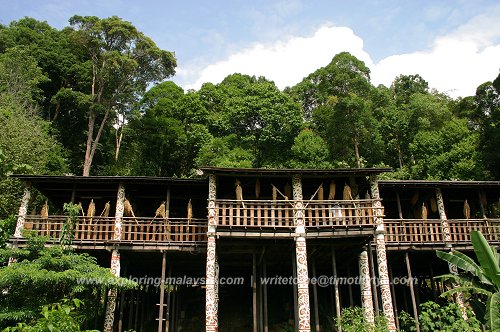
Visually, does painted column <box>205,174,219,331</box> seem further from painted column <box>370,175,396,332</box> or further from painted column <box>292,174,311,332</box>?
painted column <box>370,175,396,332</box>

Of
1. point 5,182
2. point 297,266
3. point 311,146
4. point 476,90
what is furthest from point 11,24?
point 476,90

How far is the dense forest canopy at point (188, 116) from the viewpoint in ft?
101

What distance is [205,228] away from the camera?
1761 centimetres

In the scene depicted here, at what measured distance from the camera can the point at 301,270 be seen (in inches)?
619

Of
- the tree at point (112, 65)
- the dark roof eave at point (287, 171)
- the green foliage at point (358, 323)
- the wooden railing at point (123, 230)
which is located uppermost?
the tree at point (112, 65)

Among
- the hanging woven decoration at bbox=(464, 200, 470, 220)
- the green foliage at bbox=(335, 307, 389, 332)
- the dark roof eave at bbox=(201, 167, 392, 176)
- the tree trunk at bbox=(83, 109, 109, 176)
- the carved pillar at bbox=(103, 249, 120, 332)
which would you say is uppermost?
the tree trunk at bbox=(83, 109, 109, 176)

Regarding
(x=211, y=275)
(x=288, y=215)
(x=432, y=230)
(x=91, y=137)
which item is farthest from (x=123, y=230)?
(x=91, y=137)

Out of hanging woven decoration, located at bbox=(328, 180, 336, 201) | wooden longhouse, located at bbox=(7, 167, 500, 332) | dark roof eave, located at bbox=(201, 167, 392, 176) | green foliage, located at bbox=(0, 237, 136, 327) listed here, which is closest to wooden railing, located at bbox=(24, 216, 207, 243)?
wooden longhouse, located at bbox=(7, 167, 500, 332)

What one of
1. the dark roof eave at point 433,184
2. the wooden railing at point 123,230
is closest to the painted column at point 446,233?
the dark roof eave at point 433,184

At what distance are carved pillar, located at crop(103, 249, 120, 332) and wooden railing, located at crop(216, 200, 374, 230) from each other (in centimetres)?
402

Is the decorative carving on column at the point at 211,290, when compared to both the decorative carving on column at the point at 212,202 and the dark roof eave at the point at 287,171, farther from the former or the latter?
the dark roof eave at the point at 287,171

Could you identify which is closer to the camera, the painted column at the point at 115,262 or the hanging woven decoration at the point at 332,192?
Result: the painted column at the point at 115,262

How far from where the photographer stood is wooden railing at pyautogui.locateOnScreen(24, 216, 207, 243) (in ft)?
55.2

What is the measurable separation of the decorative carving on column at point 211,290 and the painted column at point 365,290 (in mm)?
5204
